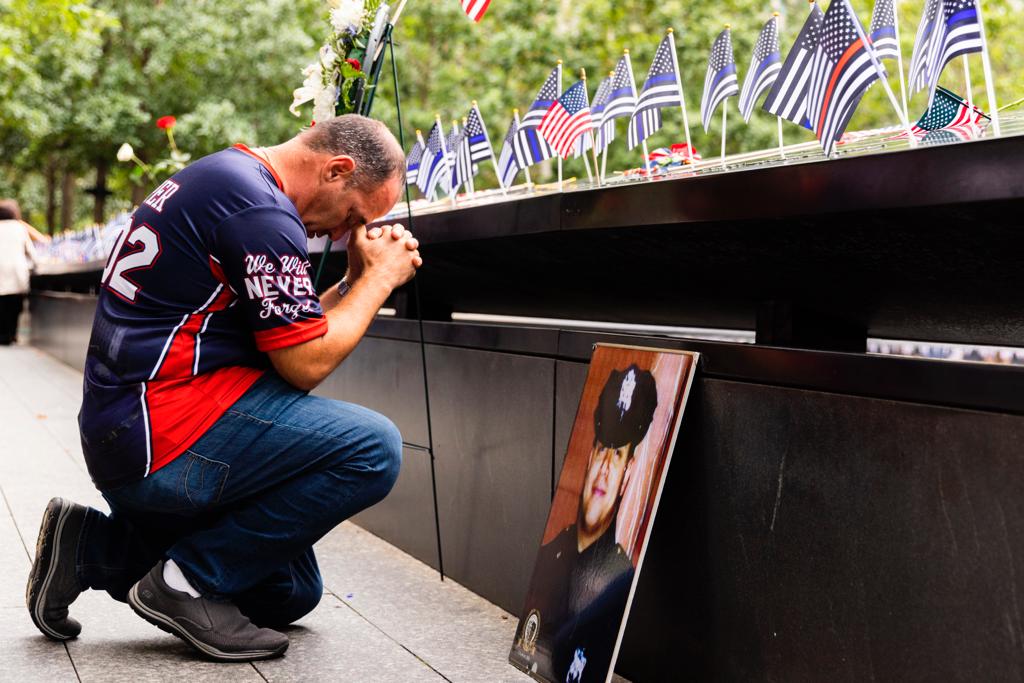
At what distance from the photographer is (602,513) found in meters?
3.31

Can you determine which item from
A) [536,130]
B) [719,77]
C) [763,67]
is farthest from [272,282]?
[719,77]

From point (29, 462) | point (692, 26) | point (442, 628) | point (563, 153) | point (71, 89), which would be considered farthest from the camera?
point (71, 89)

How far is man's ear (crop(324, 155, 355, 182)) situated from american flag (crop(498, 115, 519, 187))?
1725 mm

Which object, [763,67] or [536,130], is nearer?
[763,67]

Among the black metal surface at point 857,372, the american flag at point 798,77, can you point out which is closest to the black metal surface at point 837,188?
the black metal surface at point 857,372

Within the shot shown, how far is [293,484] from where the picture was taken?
11.7ft

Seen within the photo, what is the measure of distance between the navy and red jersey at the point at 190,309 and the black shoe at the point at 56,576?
325mm

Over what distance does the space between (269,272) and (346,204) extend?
0.43m

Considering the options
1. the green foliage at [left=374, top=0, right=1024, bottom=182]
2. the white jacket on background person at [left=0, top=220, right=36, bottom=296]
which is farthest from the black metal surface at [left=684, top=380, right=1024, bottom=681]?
the green foliage at [left=374, top=0, right=1024, bottom=182]

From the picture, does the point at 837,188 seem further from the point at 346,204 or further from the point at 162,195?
the point at 162,195

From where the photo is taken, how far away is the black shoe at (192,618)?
3.57 m

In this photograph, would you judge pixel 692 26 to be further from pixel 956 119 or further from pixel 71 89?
pixel 956 119

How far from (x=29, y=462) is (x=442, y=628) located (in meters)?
4.22

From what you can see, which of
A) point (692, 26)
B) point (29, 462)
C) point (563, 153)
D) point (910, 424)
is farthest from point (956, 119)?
point (692, 26)
